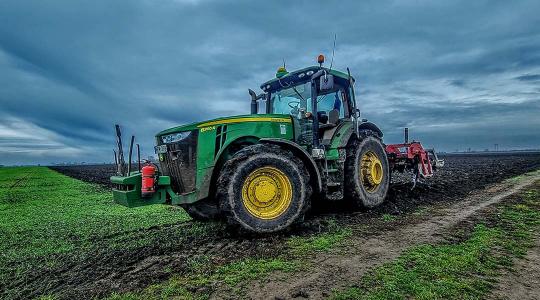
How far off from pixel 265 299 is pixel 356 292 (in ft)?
2.67

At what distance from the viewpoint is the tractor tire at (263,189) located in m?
4.64

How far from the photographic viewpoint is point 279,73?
7.04 meters

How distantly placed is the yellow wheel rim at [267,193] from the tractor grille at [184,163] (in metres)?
0.88

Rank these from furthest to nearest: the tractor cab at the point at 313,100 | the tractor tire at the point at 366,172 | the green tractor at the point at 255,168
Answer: the tractor tire at the point at 366,172
the tractor cab at the point at 313,100
the green tractor at the point at 255,168

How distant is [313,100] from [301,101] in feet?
1.31

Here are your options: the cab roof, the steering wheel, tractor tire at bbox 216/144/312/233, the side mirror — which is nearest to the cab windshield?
the steering wheel

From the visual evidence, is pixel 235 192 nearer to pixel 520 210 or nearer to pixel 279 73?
pixel 279 73

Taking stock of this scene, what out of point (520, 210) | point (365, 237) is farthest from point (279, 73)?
point (520, 210)

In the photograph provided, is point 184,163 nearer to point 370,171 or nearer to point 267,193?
point 267,193

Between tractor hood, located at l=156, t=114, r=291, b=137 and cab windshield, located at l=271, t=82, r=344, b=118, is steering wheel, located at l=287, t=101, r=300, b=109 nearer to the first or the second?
cab windshield, located at l=271, t=82, r=344, b=118

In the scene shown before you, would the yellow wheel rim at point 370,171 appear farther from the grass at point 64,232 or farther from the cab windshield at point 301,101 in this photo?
the grass at point 64,232

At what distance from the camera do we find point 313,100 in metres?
6.39

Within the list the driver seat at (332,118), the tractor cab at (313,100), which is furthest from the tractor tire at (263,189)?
the driver seat at (332,118)

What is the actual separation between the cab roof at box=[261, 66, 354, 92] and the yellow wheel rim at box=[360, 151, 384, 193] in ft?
5.82
